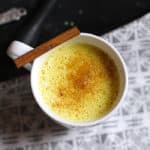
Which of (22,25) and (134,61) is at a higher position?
(22,25)

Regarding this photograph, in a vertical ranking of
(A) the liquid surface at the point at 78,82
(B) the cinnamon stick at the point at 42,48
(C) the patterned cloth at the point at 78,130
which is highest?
(B) the cinnamon stick at the point at 42,48

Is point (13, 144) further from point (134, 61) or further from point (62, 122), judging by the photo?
point (134, 61)

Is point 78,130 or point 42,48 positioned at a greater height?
point 42,48

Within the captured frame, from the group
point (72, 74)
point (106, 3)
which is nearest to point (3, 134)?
point (72, 74)

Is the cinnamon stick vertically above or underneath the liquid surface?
above

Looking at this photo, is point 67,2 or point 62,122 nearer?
point 62,122
